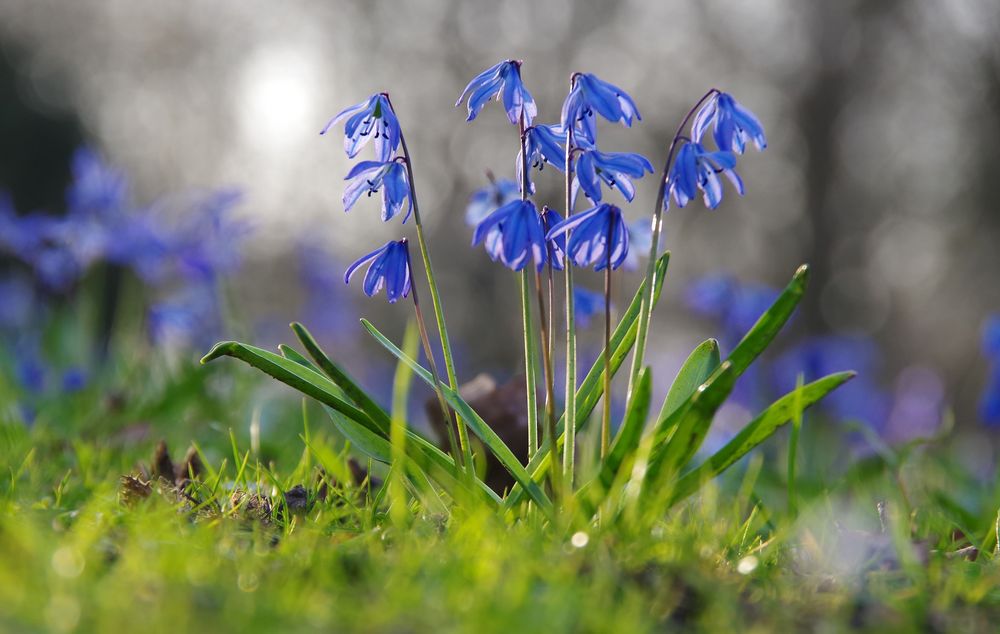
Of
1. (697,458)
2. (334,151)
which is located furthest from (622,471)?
(334,151)

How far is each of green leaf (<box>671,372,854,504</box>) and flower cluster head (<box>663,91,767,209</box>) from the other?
1.23 ft

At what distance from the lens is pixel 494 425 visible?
255 centimetres

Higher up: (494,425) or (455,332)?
(494,425)

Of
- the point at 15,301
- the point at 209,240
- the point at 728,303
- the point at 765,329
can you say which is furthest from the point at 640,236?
the point at 15,301

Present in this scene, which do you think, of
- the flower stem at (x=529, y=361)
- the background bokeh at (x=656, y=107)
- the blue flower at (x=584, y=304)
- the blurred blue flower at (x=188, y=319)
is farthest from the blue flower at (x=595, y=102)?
the background bokeh at (x=656, y=107)

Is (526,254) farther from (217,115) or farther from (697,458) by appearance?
(217,115)

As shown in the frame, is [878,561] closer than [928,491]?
Yes

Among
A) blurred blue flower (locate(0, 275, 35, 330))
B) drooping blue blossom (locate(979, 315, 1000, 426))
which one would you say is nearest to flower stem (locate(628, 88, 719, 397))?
drooping blue blossom (locate(979, 315, 1000, 426))

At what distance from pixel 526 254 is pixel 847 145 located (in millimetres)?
15125

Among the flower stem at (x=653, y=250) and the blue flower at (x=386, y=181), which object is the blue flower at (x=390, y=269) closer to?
the blue flower at (x=386, y=181)

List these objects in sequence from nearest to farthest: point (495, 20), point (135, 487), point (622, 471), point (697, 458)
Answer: point (622, 471)
point (135, 487)
point (697, 458)
point (495, 20)

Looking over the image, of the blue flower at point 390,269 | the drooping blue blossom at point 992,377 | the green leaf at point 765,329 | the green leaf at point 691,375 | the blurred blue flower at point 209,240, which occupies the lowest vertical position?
the drooping blue blossom at point 992,377

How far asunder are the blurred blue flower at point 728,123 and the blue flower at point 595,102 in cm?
14

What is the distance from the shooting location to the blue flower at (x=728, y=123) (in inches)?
69.5
